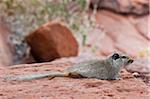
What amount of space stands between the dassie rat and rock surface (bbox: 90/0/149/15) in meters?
5.01

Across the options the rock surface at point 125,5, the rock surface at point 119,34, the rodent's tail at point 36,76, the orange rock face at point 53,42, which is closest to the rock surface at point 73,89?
the rodent's tail at point 36,76

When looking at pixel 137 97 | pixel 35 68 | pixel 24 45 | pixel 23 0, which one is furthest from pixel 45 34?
pixel 137 97

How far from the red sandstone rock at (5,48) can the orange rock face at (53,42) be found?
31cm

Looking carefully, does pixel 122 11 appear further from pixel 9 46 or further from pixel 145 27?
pixel 9 46

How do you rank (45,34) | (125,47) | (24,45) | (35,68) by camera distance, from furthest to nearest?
1. (125,47)
2. (24,45)
3. (45,34)
4. (35,68)

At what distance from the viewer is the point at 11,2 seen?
4.99m

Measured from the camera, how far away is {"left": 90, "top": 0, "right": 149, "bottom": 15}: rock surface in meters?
6.86

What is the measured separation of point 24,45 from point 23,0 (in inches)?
23.2

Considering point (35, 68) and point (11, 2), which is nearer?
point (35, 68)

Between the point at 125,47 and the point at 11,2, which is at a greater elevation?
the point at 11,2

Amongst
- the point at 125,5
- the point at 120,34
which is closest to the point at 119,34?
the point at 120,34

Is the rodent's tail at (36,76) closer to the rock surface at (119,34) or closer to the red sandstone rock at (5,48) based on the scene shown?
the red sandstone rock at (5,48)

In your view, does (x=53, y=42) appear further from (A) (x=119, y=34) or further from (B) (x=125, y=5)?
(B) (x=125, y=5)

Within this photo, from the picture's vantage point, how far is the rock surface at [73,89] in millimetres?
1597
